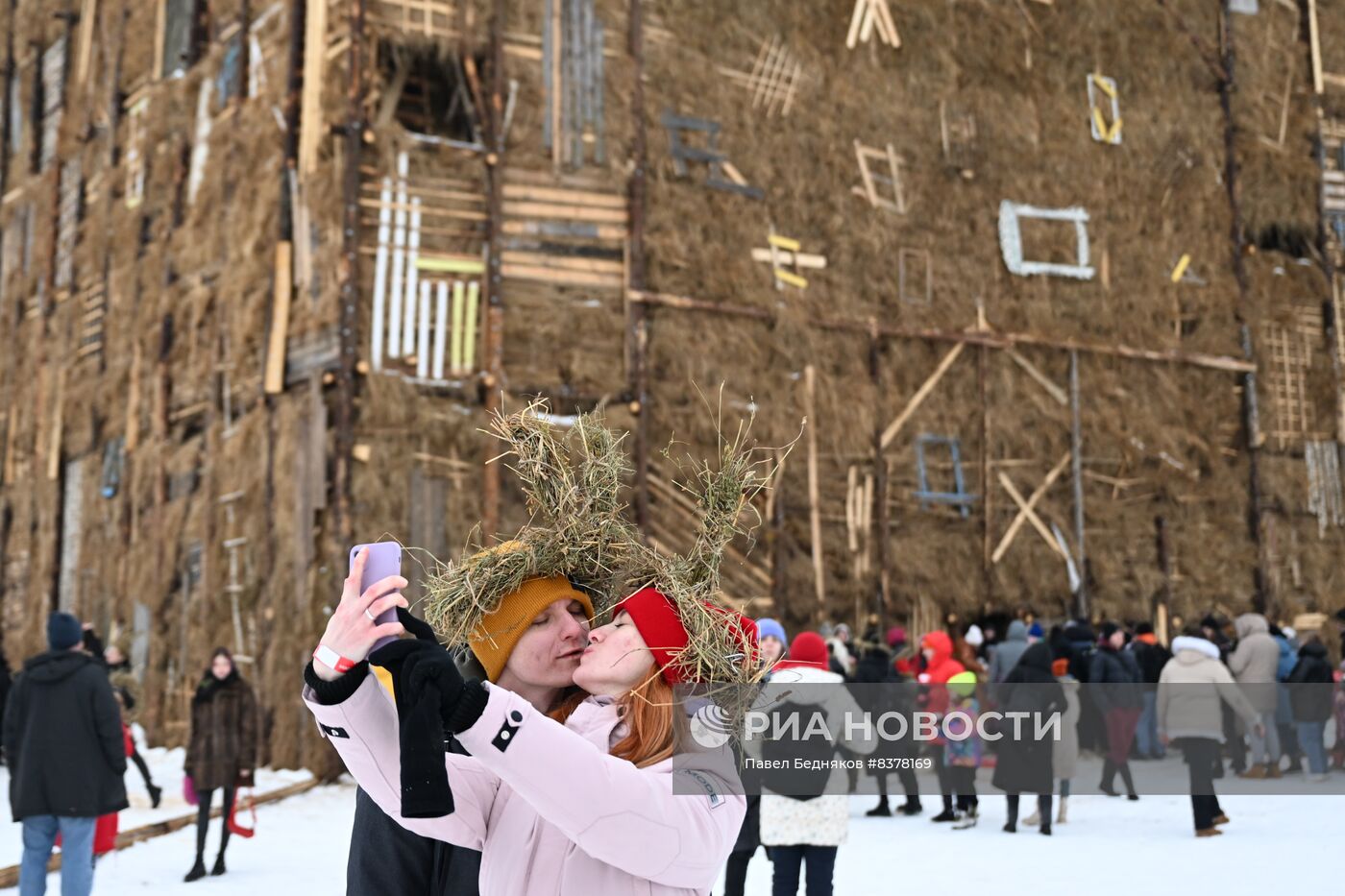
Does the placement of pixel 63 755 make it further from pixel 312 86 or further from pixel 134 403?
pixel 134 403

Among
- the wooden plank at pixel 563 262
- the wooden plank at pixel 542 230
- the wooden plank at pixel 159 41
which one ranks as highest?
the wooden plank at pixel 159 41

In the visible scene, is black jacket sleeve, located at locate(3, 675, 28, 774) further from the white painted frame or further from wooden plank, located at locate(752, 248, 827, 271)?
the white painted frame

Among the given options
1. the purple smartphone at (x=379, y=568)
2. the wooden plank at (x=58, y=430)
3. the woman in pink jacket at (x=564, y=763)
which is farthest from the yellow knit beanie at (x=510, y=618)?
the wooden plank at (x=58, y=430)

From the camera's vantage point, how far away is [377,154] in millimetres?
14555

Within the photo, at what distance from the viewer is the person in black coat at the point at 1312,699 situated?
13.5 meters

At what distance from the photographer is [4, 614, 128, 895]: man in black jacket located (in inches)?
275

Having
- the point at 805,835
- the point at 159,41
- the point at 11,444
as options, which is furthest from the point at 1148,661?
the point at 11,444

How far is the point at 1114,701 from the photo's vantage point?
12.4m

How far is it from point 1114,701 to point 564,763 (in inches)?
437

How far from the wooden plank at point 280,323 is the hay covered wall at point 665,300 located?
0.16ft

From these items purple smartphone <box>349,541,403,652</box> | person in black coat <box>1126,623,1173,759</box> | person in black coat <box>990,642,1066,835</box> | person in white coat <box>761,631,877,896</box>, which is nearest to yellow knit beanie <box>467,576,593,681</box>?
purple smartphone <box>349,541,403,652</box>

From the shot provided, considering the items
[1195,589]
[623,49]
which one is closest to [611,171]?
[623,49]

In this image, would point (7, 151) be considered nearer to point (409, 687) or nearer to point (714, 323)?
point (714, 323)

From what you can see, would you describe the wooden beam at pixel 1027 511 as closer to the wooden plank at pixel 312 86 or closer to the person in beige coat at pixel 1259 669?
the person in beige coat at pixel 1259 669
